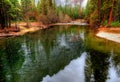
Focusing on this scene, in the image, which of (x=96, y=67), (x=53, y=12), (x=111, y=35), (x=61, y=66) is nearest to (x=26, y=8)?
(x=53, y=12)

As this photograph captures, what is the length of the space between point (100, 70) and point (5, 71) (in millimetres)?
8667

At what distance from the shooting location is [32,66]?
2039 cm

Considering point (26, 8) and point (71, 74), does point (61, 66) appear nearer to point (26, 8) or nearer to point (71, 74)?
point (71, 74)

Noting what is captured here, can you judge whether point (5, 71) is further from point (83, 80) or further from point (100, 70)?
point (100, 70)

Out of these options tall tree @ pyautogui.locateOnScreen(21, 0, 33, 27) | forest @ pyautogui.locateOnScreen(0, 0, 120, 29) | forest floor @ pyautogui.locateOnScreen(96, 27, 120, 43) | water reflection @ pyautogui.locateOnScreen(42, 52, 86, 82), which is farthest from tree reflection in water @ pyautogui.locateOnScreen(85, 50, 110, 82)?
tall tree @ pyautogui.locateOnScreen(21, 0, 33, 27)

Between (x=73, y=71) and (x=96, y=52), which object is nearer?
(x=73, y=71)

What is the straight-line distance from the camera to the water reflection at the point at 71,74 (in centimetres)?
1634

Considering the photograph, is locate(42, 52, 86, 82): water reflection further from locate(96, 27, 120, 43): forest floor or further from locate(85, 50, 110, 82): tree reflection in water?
locate(96, 27, 120, 43): forest floor

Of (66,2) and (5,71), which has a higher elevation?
(66,2)

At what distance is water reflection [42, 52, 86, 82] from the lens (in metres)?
16.3

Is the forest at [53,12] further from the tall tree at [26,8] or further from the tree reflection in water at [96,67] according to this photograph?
the tree reflection in water at [96,67]

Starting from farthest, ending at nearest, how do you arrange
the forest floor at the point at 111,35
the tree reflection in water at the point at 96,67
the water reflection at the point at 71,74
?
1. the forest floor at the point at 111,35
2. the tree reflection in water at the point at 96,67
3. the water reflection at the point at 71,74

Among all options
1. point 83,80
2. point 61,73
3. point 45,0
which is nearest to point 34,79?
point 61,73

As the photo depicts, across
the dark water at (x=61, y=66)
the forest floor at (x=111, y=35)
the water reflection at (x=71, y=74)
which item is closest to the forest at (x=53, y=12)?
the forest floor at (x=111, y=35)
